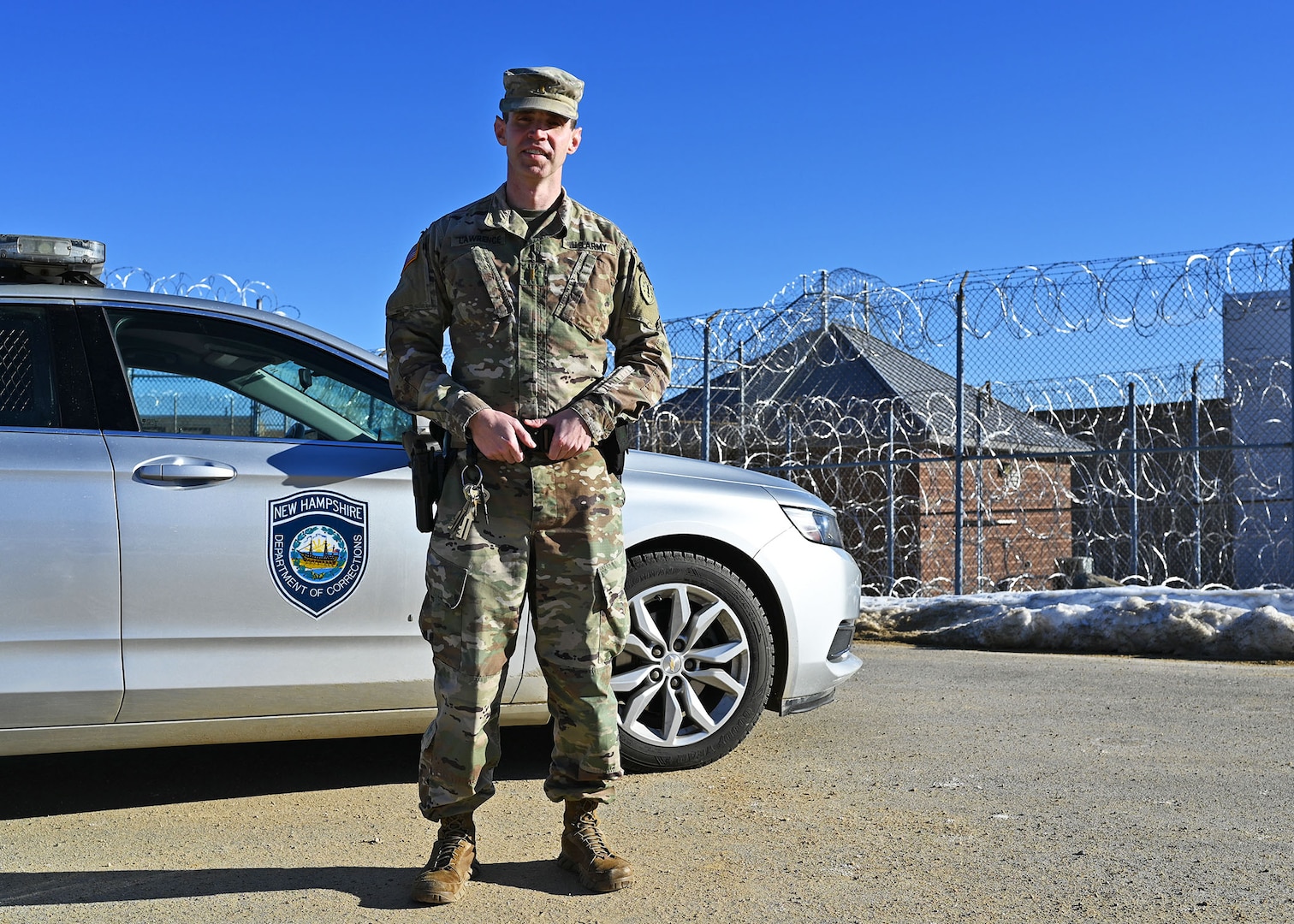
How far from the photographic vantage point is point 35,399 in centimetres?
364

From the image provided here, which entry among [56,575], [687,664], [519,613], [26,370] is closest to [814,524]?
[687,664]

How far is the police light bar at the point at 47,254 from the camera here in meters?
3.86

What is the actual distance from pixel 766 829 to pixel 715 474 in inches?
54.1

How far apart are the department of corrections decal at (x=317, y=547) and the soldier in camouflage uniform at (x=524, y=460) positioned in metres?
0.85

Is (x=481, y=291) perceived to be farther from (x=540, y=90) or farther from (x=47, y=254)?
(x=47, y=254)

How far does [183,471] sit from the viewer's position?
3598 mm

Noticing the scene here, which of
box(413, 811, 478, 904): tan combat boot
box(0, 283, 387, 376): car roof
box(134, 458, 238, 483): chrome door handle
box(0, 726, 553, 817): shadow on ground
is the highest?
box(0, 283, 387, 376): car roof

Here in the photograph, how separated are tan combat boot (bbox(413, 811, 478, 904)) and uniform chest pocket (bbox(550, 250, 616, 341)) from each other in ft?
4.07

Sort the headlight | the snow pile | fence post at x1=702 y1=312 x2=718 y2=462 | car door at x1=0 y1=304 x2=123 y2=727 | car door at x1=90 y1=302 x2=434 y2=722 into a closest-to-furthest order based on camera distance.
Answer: car door at x1=0 y1=304 x2=123 y2=727 → car door at x1=90 y1=302 x2=434 y2=722 → the headlight → the snow pile → fence post at x1=702 y1=312 x2=718 y2=462

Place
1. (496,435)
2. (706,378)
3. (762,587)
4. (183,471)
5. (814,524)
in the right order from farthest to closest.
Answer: (706,378)
(814,524)
(762,587)
(183,471)
(496,435)

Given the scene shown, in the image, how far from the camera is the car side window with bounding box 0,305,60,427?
3.61 meters

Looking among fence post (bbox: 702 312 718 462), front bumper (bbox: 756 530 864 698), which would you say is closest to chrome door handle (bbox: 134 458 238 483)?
front bumper (bbox: 756 530 864 698)

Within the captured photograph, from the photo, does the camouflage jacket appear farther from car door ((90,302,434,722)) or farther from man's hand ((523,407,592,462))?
car door ((90,302,434,722))

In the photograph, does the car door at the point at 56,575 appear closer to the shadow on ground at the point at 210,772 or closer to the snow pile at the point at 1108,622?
the shadow on ground at the point at 210,772
